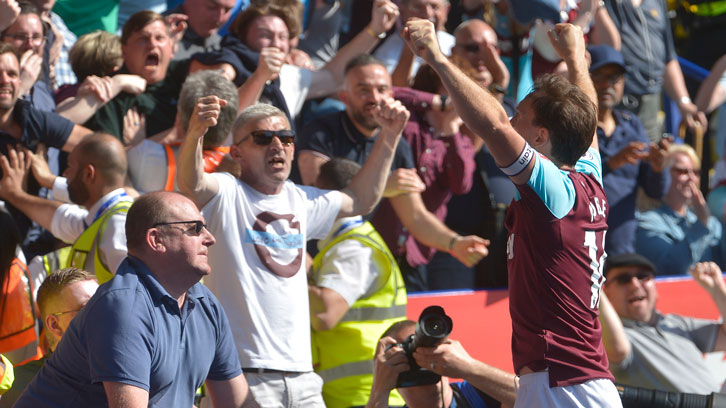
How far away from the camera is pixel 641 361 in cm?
599

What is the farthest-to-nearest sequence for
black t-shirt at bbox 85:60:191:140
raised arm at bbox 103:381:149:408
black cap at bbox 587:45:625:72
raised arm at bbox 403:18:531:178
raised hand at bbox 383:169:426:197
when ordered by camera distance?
black cap at bbox 587:45:625:72, black t-shirt at bbox 85:60:191:140, raised hand at bbox 383:169:426:197, raised arm at bbox 403:18:531:178, raised arm at bbox 103:381:149:408

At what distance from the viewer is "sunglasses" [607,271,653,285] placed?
621 centimetres

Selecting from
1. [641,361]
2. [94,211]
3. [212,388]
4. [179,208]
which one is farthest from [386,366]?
[641,361]

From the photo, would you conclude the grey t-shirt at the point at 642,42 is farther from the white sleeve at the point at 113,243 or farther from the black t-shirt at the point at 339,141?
the white sleeve at the point at 113,243

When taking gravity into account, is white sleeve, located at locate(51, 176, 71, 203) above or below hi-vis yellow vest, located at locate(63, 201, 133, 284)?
below

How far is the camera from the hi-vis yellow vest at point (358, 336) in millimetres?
5012

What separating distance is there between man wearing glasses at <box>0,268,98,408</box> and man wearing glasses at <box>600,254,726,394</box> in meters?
3.18

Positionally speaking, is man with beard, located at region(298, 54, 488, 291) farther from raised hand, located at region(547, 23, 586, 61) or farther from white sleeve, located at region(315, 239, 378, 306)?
raised hand, located at region(547, 23, 586, 61)

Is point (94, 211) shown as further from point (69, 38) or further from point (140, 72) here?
point (69, 38)

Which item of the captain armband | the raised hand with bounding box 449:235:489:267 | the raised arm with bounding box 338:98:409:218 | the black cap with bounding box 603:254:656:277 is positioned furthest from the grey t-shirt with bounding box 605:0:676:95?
the captain armband

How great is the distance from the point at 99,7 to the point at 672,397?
16.0 ft

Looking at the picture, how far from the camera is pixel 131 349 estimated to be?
10.6ft

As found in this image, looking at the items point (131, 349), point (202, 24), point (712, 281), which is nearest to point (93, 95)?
point (202, 24)

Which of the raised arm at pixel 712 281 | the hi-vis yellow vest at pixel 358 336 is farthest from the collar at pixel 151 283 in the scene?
the raised arm at pixel 712 281
